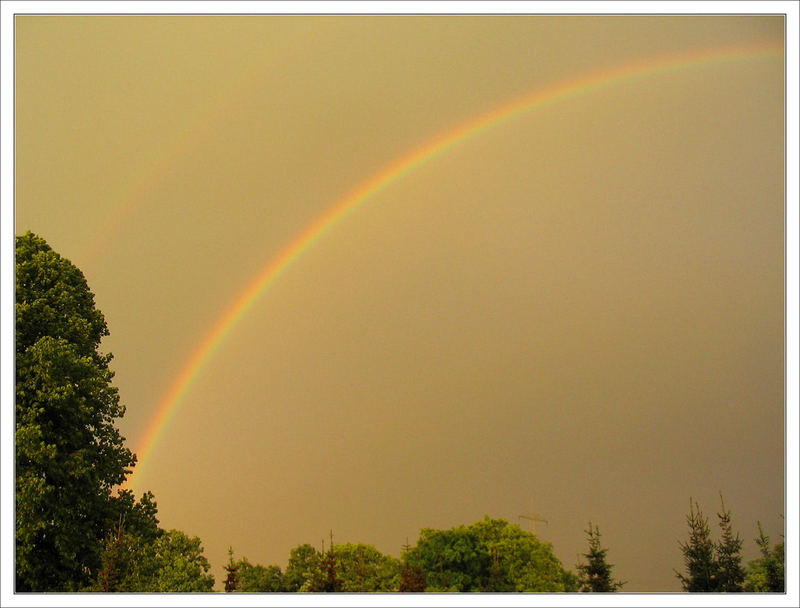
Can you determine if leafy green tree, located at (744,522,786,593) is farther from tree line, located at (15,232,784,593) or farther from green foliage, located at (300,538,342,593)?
green foliage, located at (300,538,342,593)

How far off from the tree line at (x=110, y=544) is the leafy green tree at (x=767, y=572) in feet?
0.08

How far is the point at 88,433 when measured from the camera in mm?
24703

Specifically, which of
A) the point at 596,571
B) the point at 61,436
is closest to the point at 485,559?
the point at 596,571

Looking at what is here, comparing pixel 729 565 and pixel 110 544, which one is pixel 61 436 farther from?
pixel 729 565

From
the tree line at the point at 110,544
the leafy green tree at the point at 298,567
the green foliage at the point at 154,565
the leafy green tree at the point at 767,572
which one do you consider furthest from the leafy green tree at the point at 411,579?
the leafy green tree at the point at 767,572

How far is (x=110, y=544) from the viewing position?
22.0 metres

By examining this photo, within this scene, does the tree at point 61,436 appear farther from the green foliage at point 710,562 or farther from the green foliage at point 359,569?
the green foliage at point 710,562

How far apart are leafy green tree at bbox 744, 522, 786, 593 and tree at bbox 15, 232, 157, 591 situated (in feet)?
53.8

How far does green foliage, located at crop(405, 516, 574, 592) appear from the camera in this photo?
2261 cm

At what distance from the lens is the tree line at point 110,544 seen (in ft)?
72.0

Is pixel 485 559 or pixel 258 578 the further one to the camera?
pixel 258 578

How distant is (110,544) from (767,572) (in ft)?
53.3

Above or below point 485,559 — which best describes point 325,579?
below

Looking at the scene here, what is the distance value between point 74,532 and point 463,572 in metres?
10.1
